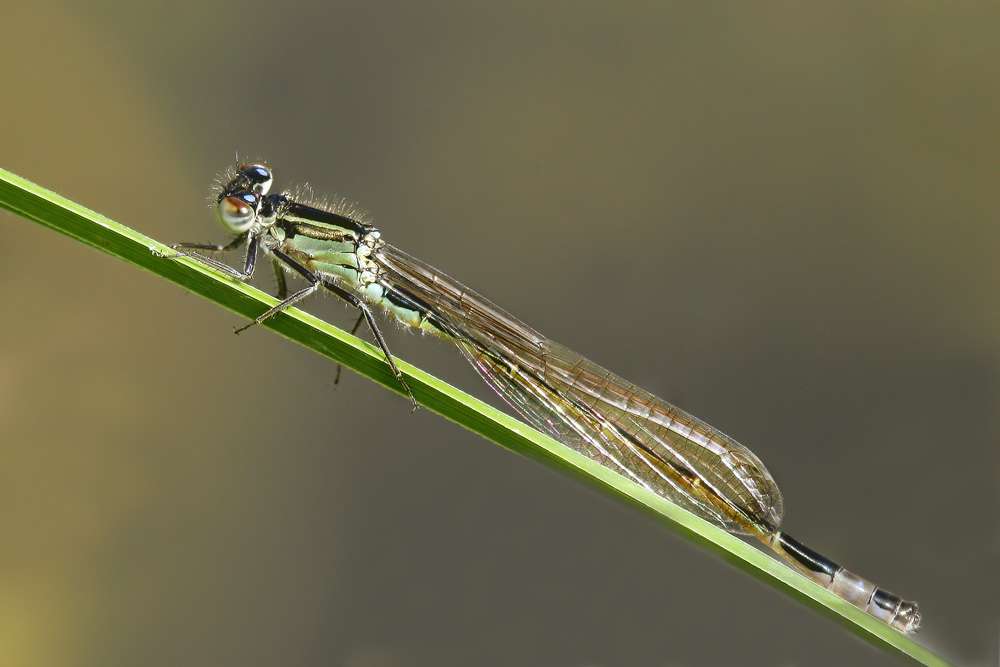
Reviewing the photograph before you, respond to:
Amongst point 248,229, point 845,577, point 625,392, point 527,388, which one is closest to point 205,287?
point 248,229

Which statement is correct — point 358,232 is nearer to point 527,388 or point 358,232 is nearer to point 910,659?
point 527,388

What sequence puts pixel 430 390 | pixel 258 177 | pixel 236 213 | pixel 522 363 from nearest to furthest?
pixel 430 390
pixel 236 213
pixel 258 177
pixel 522 363

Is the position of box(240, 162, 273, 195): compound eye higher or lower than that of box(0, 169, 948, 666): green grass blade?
higher

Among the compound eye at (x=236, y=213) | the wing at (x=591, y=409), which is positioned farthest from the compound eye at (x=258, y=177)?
→ the wing at (x=591, y=409)

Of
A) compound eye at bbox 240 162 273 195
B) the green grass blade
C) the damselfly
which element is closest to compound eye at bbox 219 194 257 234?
the damselfly

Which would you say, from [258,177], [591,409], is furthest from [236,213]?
[591,409]

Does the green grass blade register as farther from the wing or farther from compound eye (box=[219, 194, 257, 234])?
the wing

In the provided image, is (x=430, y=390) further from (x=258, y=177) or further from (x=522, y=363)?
(x=258, y=177)
